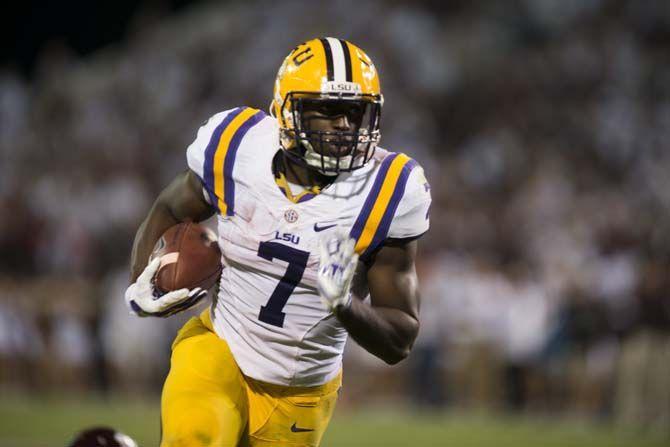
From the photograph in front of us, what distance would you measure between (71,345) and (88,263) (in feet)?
2.55

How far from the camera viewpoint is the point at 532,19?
12.2m

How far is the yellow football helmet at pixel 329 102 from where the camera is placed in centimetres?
296

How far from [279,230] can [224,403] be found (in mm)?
532

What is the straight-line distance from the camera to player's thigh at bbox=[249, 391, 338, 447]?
10.2 ft

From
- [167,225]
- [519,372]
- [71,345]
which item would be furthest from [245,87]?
[167,225]

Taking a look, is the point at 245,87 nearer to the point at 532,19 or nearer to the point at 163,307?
the point at 532,19

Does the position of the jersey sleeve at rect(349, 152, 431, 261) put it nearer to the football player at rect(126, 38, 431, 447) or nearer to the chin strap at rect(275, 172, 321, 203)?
the football player at rect(126, 38, 431, 447)

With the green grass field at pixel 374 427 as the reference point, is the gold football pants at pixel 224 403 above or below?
above

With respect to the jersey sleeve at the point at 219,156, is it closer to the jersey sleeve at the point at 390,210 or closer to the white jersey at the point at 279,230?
the white jersey at the point at 279,230

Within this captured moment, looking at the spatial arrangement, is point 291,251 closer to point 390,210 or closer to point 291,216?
point 291,216

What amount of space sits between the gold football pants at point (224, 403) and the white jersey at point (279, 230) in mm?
50

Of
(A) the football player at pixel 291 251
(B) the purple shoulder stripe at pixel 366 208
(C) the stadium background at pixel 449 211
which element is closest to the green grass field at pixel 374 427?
(C) the stadium background at pixel 449 211

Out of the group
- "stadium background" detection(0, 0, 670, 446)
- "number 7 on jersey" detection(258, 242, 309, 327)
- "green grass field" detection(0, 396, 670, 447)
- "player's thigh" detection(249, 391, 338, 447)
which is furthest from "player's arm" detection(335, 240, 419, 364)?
"stadium background" detection(0, 0, 670, 446)

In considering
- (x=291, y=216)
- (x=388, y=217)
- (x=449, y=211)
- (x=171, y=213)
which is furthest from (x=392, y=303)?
(x=449, y=211)
